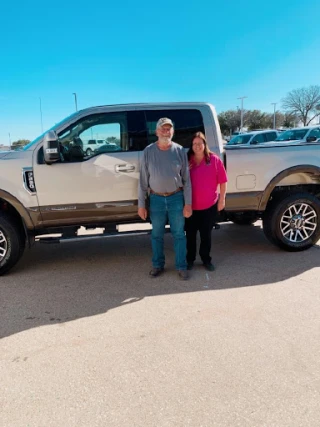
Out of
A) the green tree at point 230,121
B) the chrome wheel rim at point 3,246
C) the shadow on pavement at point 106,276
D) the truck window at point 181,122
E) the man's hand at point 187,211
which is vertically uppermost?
the green tree at point 230,121

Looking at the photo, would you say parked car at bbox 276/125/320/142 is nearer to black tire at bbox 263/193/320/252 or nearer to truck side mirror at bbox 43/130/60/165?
black tire at bbox 263/193/320/252

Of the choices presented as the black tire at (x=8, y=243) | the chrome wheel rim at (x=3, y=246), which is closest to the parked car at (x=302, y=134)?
the black tire at (x=8, y=243)

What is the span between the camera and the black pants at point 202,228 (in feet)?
13.0

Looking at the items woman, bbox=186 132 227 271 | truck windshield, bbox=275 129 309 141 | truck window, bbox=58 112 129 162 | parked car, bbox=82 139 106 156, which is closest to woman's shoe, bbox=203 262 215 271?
woman, bbox=186 132 227 271

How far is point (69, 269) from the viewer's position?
434 centimetres

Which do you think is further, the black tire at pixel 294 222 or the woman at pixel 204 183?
the black tire at pixel 294 222

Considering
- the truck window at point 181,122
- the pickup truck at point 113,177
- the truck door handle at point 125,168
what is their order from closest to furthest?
→ 1. the pickup truck at point 113,177
2. the truck door handle at point 125,168
3. the truck window at point 181,122

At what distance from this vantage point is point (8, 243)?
156 inches

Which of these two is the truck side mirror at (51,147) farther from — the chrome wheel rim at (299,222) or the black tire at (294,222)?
the chrome wheel rim at (299,222)

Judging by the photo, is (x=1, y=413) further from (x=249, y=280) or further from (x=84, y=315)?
(x=249, y=280)

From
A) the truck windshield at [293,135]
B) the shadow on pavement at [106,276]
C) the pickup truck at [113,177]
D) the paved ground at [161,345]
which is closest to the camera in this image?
the paved ground at [161,345]

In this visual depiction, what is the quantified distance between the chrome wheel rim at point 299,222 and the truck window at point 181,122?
1.72 m

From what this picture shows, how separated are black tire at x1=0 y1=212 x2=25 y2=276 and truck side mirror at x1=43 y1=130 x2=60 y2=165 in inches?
36.7

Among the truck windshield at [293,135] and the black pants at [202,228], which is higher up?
the truck windshield at [293,135]
